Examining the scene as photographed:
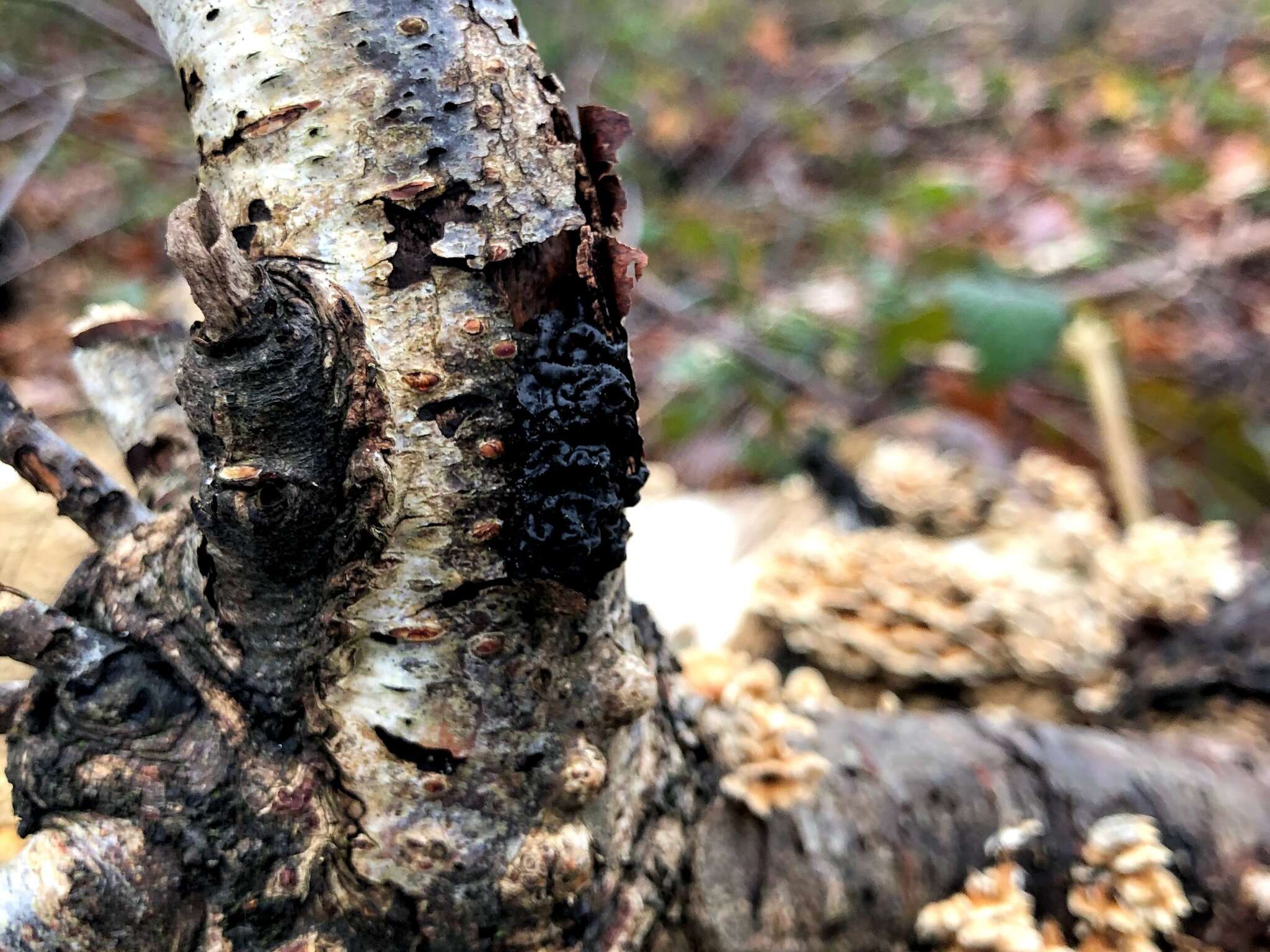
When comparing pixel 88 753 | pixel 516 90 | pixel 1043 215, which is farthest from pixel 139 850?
pixel 1043 215

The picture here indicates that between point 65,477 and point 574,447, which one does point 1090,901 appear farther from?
point 65,477

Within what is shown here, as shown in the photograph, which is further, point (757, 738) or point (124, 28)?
point (124, 28)

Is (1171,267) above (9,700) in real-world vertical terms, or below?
above

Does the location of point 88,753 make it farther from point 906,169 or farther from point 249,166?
point 906,169

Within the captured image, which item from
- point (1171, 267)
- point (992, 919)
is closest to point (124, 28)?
point (992, 919)

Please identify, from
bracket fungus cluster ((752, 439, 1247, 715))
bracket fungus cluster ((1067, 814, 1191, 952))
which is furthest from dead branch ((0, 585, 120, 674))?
bracket fungus cluster ((752, 439, 1247, 715))

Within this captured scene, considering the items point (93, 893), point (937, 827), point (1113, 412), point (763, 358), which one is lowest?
point (93, 893)

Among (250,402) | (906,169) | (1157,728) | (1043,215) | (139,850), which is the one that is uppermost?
→ (906,169)
